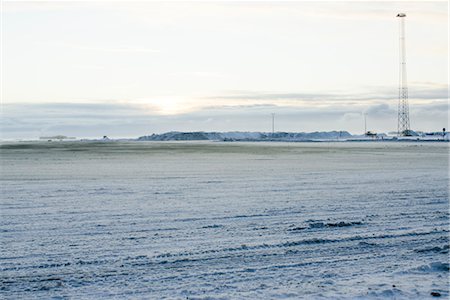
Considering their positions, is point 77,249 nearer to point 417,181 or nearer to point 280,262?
point 280,262

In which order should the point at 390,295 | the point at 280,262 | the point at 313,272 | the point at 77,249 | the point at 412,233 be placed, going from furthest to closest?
the point at 412,233 → the point at 77,249 → the point at 280,262 → the point at 313,272 → the point at 390,295

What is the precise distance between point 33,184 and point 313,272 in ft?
43.9

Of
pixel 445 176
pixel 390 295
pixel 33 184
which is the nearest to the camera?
pixel 390 295

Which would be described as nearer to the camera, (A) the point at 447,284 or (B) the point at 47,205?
(A) the point at 447,284

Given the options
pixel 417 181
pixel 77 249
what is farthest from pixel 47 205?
pixel 417 181

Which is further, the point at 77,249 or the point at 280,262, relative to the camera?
the point at 77,249

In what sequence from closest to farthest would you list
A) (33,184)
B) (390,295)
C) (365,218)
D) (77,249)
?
1. (390,295)
2. (77,249)
3. (365,218)
4. (33,184)

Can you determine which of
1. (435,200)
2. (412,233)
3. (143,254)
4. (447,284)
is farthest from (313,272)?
(435,200)

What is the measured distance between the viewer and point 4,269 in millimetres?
7109

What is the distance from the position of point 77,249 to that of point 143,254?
1.12m

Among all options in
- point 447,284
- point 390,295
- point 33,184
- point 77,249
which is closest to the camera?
point 390,295

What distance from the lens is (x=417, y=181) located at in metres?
18.4

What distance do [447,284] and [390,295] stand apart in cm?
92

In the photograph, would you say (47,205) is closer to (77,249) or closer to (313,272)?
(77,249)
